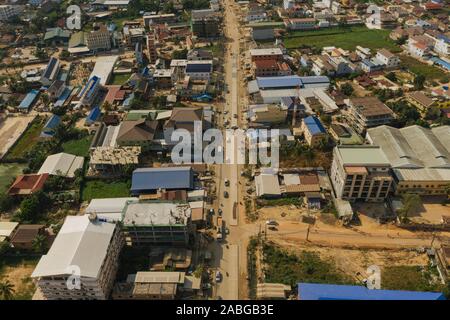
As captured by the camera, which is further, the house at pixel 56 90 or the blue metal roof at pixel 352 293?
the house at pixel 56 90

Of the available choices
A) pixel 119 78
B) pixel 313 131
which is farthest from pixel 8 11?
pixel 313 131

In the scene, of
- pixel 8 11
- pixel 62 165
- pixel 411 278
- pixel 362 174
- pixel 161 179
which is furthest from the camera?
pixel 8 11

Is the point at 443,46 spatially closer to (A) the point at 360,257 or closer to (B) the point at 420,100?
(B) the point at 420,100

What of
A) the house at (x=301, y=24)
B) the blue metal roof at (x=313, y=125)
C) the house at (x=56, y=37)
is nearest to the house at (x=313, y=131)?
the blue metal roof at (x=313, y=125)

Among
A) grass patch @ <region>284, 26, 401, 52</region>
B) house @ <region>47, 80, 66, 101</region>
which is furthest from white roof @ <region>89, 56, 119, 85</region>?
grass patch @ <region>284, 26, 401, 52</region>

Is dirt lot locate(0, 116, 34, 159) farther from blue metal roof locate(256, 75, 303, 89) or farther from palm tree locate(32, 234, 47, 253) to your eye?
blue metal roof locate(256, 75, 303, 89)

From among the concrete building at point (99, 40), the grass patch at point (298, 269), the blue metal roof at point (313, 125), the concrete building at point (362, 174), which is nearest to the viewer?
the grass patch at point (298, 269)

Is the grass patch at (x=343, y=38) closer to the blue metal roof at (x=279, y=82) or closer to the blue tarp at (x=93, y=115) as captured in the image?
the blue metal roof at (x=279, y=82)

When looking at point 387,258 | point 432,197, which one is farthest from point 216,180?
point 432,197
